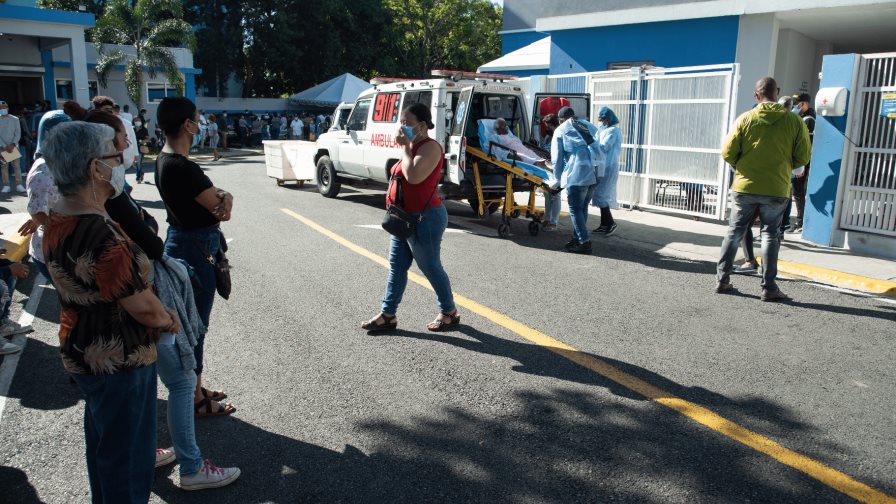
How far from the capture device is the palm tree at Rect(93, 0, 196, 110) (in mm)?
26688

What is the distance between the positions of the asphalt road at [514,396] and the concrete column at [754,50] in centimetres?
773

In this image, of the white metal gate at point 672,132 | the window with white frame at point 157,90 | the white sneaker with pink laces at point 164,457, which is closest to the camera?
the white sneaker with pink laces at point 164,457

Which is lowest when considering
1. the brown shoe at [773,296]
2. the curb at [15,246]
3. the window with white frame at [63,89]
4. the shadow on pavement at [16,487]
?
the shadow on pavement at [16,487]

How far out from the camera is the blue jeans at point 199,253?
3.62 metres

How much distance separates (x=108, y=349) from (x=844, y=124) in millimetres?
9160

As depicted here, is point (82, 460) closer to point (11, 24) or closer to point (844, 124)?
point (844, 124)

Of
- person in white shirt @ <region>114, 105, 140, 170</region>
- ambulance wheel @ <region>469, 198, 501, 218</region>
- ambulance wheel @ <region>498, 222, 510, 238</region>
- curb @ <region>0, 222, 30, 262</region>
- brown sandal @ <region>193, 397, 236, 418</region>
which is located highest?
Answer: person in white shirt @ <region>114, 105, 140, 170</region>

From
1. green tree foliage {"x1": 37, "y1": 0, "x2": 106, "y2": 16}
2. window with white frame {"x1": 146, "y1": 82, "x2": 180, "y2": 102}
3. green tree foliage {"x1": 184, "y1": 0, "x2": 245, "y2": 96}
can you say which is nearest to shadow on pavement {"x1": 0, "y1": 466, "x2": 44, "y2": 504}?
window with white frame {"x1": 146, "y1": 82, "x2": 180, "y2": 102}

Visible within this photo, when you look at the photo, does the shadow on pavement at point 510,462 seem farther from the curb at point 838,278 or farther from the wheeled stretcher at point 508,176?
the wheeled stretcher at point 508,176

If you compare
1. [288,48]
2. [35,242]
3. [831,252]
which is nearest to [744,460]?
[35,242]

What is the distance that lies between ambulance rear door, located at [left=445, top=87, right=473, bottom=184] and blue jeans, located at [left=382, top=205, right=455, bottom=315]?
4.68 meters

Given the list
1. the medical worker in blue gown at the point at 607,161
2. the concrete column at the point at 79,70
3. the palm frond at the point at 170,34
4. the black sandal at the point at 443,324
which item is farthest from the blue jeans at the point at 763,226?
the palm frond at the point at 170,34

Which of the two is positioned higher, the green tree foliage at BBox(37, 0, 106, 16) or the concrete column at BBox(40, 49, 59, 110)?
the green tree foliage at BBox(37, 0, 106, 16)

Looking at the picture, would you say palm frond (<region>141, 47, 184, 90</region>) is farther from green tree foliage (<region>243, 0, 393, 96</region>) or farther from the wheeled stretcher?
the wheeled stretcher
